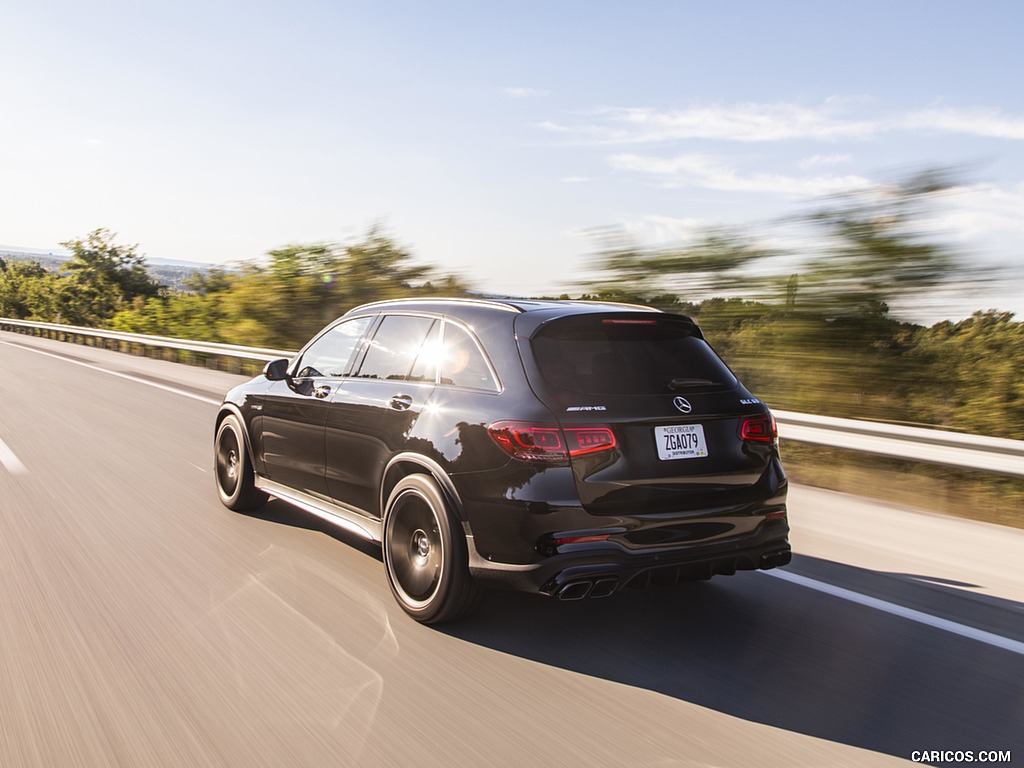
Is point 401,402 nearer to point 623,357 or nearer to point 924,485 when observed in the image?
point 623,357

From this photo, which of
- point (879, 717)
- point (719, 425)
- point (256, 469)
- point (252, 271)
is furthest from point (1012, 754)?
point (252, 271)

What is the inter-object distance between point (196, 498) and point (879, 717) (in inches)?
216

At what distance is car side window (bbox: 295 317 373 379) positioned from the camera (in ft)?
19.0

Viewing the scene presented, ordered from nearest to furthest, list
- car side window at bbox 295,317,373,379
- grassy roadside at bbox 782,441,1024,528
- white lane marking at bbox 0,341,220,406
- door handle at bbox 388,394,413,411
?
door handle at bbox 388,394,413,411, car side window at bbox 295,317,373,379, grassy roadside at bbox 782,441,1024,528, white lane marking at bbox 0,341,220,406

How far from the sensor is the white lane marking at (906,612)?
A: 4.43 m

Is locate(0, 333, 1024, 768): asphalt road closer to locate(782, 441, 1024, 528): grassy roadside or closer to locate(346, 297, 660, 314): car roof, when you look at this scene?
locate(782, 441, 1024, 528): grassy roadside

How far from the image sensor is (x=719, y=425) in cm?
449

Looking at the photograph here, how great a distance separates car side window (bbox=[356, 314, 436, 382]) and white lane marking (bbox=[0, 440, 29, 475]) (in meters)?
4.55

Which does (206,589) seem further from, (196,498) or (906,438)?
(906,438)

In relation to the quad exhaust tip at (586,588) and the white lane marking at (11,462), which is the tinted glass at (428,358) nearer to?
the quad exhaust tip at (586,588)

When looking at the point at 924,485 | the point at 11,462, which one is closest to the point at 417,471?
the point at 924,485

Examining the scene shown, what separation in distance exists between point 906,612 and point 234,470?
4.72m

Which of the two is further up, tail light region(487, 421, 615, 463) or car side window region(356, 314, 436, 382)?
car side window region(356, 314, 436, 382)

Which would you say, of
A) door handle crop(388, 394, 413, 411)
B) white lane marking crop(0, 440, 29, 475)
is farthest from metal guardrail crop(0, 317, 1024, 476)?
white lane marking crop(0, 440, 29, 475)
